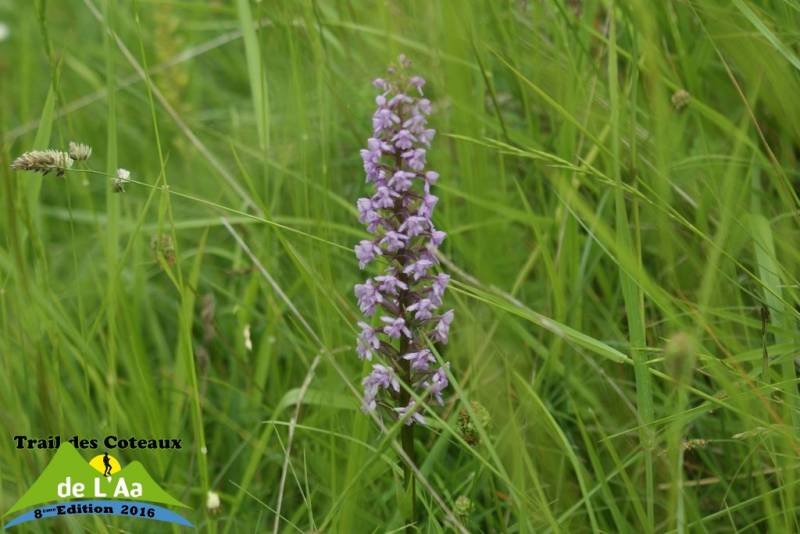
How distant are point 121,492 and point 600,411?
44.2 inches

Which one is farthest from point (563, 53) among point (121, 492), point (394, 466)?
point (121, 492)

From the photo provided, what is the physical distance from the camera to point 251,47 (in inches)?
100

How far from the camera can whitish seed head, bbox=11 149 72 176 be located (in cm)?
177

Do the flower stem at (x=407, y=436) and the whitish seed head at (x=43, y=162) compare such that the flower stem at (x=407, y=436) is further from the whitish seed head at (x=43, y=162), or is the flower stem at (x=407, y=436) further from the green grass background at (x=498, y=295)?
the whitish seed head at (x=43, y=162)

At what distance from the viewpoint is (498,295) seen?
207 cm

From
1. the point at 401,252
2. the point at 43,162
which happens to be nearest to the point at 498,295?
the point at 401,252

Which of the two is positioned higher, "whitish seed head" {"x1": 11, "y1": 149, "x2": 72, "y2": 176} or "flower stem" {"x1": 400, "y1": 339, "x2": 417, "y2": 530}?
"whitish seed head" {"x1": 11, "y1": 149, "x2": 72, "y2": 176}

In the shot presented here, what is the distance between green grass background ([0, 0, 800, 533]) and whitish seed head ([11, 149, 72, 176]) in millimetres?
87

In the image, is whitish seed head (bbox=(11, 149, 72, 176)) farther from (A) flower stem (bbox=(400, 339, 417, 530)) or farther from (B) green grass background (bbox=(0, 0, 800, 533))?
(A) flower stem (bbox=(400, 339, 417, 530))

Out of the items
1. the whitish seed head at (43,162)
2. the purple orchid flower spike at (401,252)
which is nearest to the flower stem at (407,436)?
the purple orchid flower spike at (401,252)

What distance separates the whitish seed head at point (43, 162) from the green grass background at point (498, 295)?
0.09 meters

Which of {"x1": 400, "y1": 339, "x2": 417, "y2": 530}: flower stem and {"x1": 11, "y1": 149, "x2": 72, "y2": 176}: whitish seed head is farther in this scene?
{"x1": 400, "y1": 339, "x2": 417, "y2": 530}: flower stem

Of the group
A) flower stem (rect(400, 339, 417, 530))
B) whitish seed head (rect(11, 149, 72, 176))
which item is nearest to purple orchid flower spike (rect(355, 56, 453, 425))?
flower stem (rect(400, 339, 417, 530))

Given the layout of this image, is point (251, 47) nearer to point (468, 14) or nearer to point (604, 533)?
point (468, 14)
